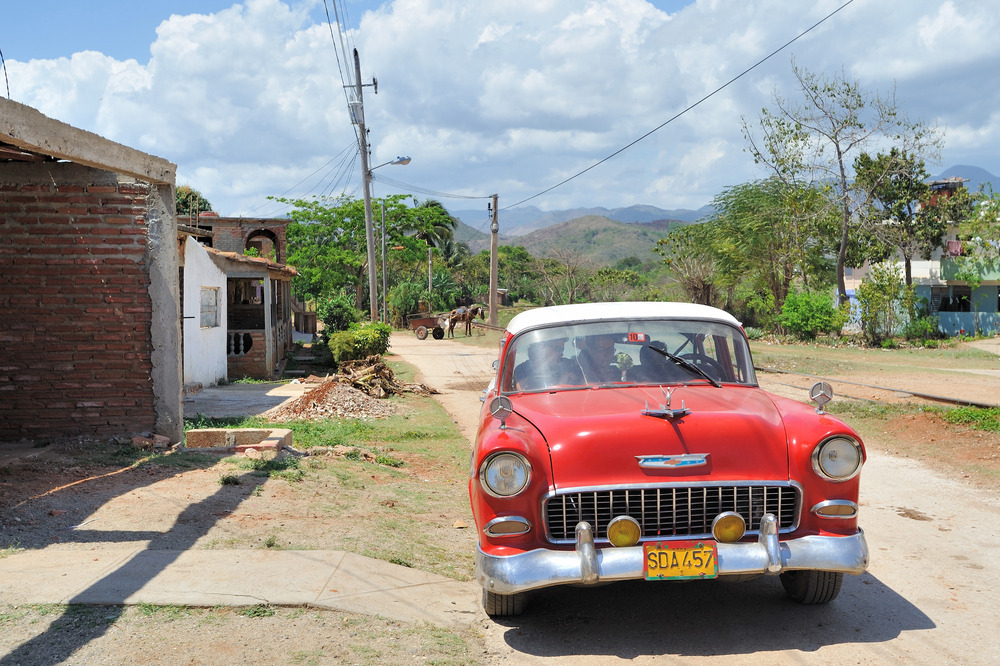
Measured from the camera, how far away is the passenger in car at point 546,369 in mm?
5305

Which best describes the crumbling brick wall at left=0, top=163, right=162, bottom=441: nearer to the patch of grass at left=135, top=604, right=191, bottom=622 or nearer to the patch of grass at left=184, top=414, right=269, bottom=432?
the patch of grass at left=184, top=414, right=269, bottom=432

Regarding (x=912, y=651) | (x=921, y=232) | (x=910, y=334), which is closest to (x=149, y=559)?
(x=912, y=651)

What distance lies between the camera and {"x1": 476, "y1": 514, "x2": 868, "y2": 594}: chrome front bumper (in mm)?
4016

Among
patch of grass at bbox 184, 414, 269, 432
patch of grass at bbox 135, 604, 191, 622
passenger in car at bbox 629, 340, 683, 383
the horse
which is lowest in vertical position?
patch of grass at bbox 135, 604, 191, 622

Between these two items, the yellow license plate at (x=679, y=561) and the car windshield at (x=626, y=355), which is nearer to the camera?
the yellow license plate at (x=679, y=561)

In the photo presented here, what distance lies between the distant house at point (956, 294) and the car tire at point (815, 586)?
38412 millimetres

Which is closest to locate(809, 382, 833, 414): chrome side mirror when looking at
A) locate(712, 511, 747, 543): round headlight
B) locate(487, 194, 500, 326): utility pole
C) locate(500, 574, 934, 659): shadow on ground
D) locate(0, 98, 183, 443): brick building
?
locate(712, 511, 747, 543): round headlight

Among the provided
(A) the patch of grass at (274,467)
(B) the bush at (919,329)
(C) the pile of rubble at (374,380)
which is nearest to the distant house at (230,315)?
(C) the pile of rubble at (374,380)

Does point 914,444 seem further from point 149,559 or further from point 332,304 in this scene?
point 332,304

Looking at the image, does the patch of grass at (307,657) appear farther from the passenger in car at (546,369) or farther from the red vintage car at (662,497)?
the passenger in car at (546,369)

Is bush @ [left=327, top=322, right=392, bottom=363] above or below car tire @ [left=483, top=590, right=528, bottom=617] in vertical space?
above

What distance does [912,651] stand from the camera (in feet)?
13.6

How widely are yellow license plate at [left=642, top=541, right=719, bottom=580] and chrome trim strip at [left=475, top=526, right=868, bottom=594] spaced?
36 millimetres

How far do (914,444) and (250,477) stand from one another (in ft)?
27.5
